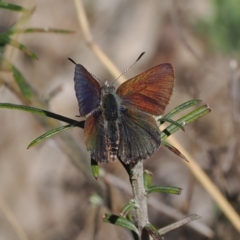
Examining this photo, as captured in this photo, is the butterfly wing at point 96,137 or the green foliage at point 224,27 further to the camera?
the green foliage at point 224,27

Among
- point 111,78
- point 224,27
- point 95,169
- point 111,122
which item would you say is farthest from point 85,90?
point 224,27

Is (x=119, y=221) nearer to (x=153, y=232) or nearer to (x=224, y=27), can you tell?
(x=153, y=232)

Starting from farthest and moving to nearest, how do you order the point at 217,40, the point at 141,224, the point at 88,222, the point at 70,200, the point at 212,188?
the point at 217,40 < the point at 70,200 < the point at 88,222 < the point at 212,188 < the point at 141,224

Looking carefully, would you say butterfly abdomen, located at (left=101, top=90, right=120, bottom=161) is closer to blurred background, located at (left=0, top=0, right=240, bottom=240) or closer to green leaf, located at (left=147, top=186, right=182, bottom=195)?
green leaf, located at (left=147, top=186, right=182, bottom=195)

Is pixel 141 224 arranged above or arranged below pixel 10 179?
below

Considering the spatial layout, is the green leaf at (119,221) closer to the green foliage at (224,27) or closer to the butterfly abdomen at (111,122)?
the butterfly abdomen at (111,122)

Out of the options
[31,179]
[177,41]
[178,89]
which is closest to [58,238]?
[31,179]

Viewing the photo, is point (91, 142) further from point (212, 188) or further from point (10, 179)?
point (10, 179)

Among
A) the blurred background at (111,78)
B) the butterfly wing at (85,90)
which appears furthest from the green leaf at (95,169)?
the blurred background at (111,78)
